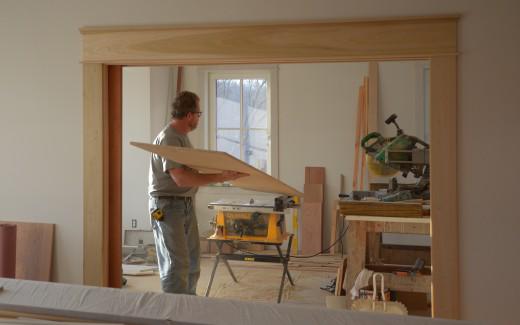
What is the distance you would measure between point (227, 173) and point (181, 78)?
4.77 meters

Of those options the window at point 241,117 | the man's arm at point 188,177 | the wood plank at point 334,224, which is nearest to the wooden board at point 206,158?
the man's arm at point 188,177

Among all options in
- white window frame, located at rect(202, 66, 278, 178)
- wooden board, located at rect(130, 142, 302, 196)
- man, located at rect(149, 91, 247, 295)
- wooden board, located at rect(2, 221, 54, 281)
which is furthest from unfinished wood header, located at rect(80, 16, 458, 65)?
white window frame, located at rect(202, 66, 278, 178)

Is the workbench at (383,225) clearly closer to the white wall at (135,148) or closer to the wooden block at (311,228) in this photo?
the wooden block at (311,228)

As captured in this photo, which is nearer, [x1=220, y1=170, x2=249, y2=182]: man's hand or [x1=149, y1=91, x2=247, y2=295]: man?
[x1=220, y1=170, x2=249, y2=182]: man's hand

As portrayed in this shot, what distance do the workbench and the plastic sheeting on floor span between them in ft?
5.89

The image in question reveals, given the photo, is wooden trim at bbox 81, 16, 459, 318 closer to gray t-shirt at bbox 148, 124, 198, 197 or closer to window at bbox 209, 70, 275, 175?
gray t-shirt at bbox 148, 124, 198, 197

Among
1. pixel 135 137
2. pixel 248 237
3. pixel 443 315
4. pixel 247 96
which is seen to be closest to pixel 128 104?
pixel 135 137

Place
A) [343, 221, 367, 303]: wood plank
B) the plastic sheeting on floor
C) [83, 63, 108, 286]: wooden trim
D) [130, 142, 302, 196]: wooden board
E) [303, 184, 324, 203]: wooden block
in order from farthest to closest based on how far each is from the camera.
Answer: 1. [303, 184, 324, 203]: wooden block
2. [343, 221, 367, 303]: wood plank
3. [83, 63, 108, 286]: wooden trim
4. [130, 142, 302, 196]: wooden board
5. the plastic sheeting on floor

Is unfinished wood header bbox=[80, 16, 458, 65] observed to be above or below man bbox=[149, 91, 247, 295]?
above

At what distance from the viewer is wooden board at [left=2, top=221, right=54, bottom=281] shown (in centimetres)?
404

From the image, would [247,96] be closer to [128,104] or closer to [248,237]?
[128,104]

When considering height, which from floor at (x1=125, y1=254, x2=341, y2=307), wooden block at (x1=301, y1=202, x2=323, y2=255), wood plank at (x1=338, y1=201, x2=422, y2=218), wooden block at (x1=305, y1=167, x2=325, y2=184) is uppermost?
wooden block at (x1=305, y1=167, x2=325, y2=184)

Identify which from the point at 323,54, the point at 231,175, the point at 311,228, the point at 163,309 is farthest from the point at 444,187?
the point at 311,228

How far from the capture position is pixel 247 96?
7969 millimetres
